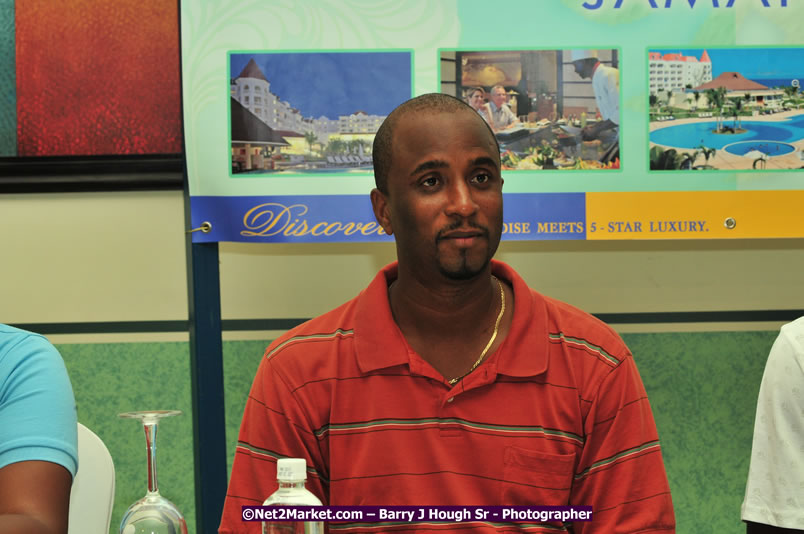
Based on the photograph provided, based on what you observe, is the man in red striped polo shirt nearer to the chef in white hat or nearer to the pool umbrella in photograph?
the chef in white hat

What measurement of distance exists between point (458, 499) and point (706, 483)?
1871mm

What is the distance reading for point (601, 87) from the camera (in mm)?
2311

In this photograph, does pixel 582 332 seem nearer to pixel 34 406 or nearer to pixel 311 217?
Result: pixel 34 406

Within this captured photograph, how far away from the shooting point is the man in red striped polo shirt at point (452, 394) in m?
1.36

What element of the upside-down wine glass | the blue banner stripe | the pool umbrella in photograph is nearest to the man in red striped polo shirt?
the upside-down wine glass

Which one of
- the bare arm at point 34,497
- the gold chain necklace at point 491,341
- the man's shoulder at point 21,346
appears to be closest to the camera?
the bare arm at point 34,497

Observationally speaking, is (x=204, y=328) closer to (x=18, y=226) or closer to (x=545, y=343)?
(x=18, y=226)

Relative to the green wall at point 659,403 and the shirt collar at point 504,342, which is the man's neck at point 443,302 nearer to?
the shirt collar at point 504,342

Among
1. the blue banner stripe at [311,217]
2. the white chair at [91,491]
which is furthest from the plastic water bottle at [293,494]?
the blue banner stripe at [311,217]

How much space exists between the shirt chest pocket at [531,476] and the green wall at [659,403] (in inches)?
64.2

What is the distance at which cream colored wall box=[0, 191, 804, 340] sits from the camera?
9.47 ft

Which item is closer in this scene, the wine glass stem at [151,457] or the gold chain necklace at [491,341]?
the wine glass stem at [151,457]

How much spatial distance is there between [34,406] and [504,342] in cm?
73

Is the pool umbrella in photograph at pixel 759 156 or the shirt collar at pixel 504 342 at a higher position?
the pool umbrella in photograph at pixel 759 156
